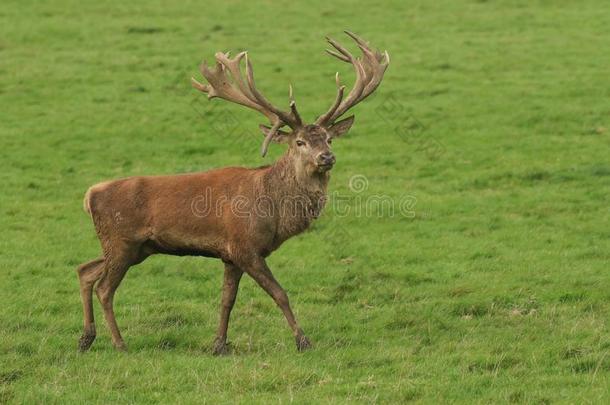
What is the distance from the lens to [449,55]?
24.1 m

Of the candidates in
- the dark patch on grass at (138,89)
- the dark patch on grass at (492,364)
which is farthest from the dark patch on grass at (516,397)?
the dark patch on grass at (138,89)

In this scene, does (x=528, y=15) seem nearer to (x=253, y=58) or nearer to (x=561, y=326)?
(x=253, y=58)

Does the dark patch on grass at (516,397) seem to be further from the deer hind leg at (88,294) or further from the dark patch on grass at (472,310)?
the deer hind leg at (88,294)

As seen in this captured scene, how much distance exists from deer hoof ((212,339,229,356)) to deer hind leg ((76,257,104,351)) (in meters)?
1.17

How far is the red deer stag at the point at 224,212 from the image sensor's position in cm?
976

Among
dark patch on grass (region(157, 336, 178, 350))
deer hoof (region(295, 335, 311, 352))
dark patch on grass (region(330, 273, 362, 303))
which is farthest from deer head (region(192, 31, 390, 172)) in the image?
dark patch on grass (region(330, 273, 362, 303))

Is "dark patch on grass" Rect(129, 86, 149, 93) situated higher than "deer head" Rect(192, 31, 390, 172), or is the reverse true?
"deer head" Rect(192, 31, 390, 172)

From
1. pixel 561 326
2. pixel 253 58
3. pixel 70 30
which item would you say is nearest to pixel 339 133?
pixel 561 326

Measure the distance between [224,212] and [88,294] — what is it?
159 centimetres

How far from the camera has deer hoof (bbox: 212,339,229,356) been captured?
9.55 meters

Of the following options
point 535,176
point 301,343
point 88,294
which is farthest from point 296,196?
point 535,176

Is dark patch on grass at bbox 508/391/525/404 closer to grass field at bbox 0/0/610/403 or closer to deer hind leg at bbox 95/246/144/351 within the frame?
grass field at bbox 0/0/610/403

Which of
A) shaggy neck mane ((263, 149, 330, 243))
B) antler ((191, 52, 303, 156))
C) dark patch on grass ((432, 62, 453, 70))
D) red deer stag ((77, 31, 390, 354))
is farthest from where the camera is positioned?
dark patch on grass ((432, 62, 453, 70))

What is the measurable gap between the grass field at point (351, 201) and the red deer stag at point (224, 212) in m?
0.60
